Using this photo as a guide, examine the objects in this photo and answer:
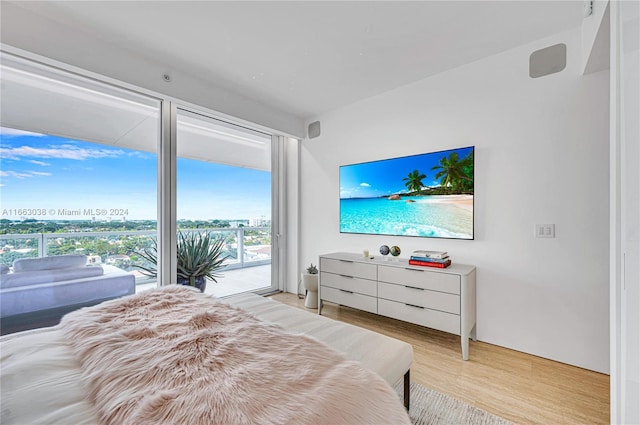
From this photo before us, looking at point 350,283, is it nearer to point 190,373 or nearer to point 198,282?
point 198,282

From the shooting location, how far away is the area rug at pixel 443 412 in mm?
1536

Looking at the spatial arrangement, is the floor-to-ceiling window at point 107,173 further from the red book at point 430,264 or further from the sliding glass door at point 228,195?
the red book at point 430,264

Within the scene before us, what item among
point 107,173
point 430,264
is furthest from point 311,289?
point 107,173

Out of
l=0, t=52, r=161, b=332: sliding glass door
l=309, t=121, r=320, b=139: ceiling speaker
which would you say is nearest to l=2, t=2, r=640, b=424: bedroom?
l=0, t=52, r=161, b=332: sliding glass door

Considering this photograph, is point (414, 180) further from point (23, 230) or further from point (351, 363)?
point (23, 230)

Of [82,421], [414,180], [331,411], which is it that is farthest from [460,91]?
[82,421]

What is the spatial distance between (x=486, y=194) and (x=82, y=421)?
2.87 m

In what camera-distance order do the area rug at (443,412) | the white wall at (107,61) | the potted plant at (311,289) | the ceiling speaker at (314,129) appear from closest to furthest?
the area rug at (443,412) → the white wall at (107,61) → the potted plant at (311,289) → the ceiling speaker at (314,129)

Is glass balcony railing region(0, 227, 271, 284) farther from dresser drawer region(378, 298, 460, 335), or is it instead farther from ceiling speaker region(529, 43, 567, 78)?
ceiling speaker region(529, 43, 567, 78)

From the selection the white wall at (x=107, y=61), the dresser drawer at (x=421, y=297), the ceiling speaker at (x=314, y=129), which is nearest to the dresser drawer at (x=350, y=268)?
the dresser drawer at (x=421, y=297)

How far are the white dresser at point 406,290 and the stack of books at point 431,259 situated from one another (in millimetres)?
57

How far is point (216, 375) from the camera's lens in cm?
98

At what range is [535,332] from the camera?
2271 millimetres

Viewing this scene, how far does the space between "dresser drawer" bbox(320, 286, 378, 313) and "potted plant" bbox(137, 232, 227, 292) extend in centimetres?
135
